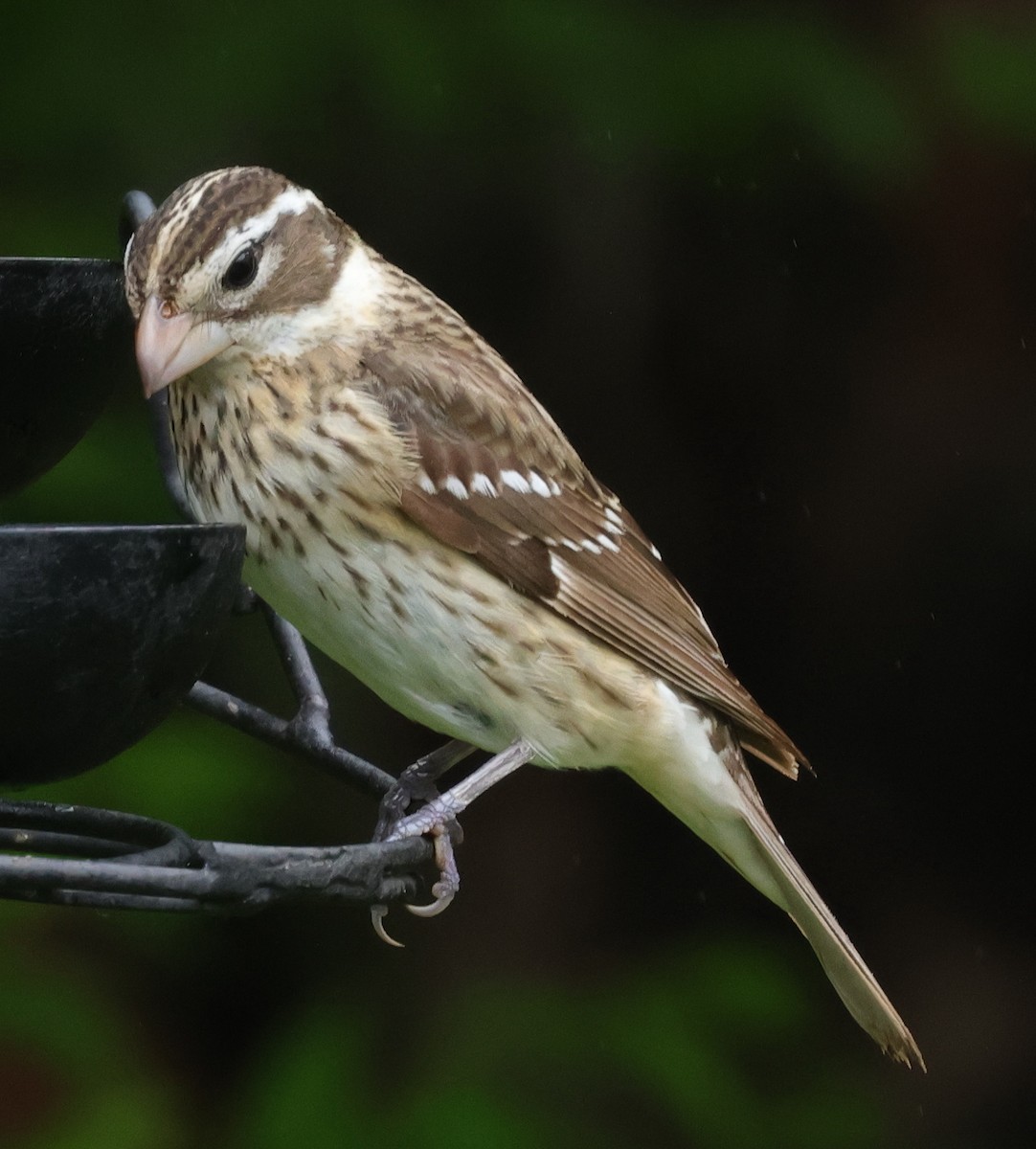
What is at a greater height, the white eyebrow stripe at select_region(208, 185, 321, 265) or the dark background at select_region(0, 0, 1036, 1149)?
the white eyebrow stripe at select_region(208, 185, 321, 265)

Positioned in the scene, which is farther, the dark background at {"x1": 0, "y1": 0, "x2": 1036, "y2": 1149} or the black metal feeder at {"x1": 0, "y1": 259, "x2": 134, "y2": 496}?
the dark background at {"x1": 0, "y1": 0, "x2": 1036, "y2": 1149}

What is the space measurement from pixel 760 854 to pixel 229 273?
1.08 metres

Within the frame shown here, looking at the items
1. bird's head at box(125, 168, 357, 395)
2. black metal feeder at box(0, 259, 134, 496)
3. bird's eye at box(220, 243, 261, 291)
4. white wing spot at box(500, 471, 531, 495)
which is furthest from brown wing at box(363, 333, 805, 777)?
black metal feeder at box(0, 259, 134, 496)

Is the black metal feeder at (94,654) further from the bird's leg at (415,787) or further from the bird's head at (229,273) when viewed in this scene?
the bird's leg at (415,787)

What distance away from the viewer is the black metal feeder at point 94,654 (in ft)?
4.56

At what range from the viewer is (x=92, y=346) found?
1.79 m

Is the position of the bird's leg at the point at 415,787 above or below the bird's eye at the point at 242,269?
below

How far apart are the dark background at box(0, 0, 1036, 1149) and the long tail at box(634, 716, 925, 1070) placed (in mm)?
331

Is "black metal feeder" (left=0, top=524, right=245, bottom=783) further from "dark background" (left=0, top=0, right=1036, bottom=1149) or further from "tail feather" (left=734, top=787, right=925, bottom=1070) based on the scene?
"tail feather" (left=734, top=787, right=925, bottom=1070)

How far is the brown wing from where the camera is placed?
212 cm

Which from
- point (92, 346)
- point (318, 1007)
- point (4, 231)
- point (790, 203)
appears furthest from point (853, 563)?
point (92, 346)

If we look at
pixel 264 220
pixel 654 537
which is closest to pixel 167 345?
pixel 264 220

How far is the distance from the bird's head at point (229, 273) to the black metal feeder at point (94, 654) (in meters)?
0.07

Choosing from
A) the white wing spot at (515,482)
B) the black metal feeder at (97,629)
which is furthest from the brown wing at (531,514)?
the black metal feeder at (97,629)
